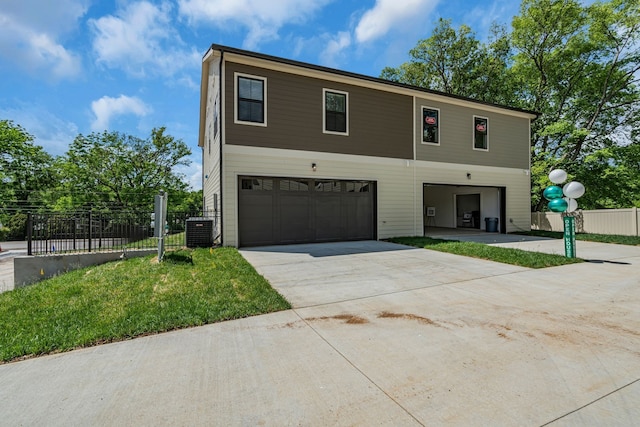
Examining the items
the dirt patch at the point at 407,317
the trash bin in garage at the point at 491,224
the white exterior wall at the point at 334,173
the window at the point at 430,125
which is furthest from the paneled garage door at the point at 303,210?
the trash bin in garage at the point at 491,224

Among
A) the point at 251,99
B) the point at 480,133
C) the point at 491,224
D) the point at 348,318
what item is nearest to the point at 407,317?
the point at 348,318

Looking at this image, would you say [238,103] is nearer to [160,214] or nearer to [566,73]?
[160,214]

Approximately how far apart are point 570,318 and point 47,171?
3617 cm

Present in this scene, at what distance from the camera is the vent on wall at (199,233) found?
9.12 meters

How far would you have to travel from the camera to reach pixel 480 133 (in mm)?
14039

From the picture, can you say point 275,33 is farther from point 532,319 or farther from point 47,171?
point 47,171

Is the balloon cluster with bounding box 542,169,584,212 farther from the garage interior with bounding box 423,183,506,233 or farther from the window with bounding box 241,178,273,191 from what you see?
the window with bounding box 241,178,273,191

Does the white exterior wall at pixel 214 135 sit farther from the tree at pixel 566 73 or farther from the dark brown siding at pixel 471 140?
the tree at pixel 566 73

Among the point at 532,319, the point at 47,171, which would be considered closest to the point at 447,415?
the point at 532,319

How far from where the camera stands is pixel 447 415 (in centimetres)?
201

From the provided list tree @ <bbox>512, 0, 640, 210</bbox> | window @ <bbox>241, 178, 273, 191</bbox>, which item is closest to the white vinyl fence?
tree @ <bbox>512, 0, 640, 210</bbox>

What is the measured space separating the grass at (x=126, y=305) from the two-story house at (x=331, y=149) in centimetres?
371

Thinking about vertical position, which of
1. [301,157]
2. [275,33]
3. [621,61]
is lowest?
[301,157]

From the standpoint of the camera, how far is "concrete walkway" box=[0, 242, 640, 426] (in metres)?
2.05
